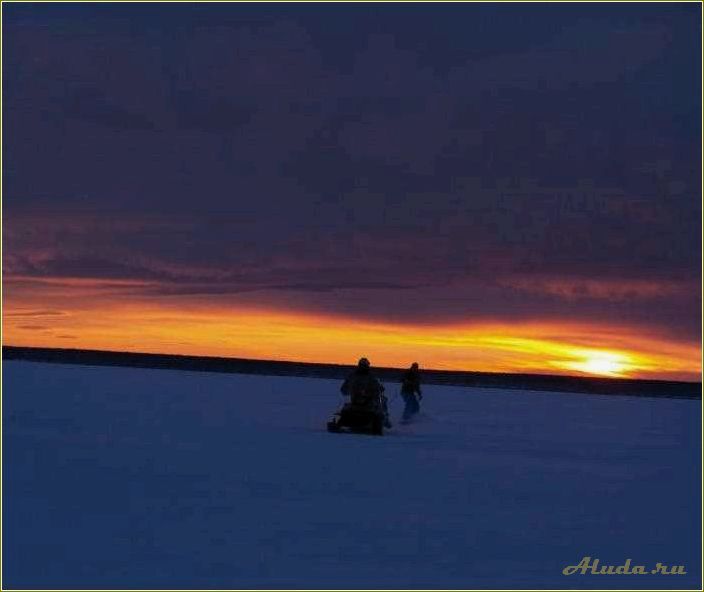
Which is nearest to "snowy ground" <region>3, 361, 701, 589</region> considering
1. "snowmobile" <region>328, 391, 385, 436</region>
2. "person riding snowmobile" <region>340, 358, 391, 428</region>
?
A: "snowmobile" <region>328, 391, 385, 436</region>

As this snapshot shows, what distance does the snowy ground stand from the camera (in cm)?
843

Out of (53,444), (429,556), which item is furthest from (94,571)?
(53,444)

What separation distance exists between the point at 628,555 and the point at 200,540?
333 cm

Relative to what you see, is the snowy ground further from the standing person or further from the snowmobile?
the standing person

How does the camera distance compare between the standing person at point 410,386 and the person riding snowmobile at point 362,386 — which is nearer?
the person riding snowmobile at point 362,386

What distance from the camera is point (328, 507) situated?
36.3 ft

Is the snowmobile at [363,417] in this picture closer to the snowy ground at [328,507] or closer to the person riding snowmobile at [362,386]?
the person riding snowmobile at [362,386]

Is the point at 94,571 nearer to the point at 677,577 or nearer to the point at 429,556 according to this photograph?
the point at 429,556

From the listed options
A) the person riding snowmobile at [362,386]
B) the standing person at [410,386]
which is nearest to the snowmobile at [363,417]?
the person riding snowmobile at [362,386]

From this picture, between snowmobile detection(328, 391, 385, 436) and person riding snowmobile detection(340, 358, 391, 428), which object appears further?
snowmobile detection(328, 391, 385, 436)

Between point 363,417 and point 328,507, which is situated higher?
point 363,417

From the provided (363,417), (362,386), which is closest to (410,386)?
(363,417)

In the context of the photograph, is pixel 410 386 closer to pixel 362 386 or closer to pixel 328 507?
pixel 362 386

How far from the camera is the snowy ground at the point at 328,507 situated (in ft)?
27.7
